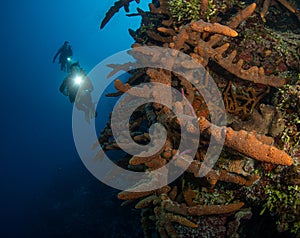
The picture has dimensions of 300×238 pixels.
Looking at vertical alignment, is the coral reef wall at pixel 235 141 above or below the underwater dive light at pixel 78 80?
below

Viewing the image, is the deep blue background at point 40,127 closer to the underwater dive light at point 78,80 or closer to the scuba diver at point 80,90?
the scuba diver at point 80,90

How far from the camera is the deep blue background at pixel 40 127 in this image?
1288 centimetres

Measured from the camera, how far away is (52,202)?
14.1 metres

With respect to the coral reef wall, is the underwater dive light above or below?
above

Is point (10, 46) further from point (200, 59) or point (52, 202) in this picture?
point (200, 59)

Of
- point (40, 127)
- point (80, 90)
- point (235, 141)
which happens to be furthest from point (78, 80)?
point (40, 127)

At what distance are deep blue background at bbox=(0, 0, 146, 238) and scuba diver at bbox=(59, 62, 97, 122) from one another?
183 inches

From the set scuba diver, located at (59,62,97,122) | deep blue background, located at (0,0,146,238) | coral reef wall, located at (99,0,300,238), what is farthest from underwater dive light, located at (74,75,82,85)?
deep blue background, located at (0,0,146,238)

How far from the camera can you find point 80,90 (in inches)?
284

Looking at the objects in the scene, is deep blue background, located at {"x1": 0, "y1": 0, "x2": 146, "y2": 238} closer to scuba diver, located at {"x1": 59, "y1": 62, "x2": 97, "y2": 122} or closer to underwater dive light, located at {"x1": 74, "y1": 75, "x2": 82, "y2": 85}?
scuba diver, located at {"x1": 59, "y1": 62, "x2": 97, "y2": 122}

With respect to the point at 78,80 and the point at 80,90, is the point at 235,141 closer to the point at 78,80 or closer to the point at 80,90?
the point at 80,90

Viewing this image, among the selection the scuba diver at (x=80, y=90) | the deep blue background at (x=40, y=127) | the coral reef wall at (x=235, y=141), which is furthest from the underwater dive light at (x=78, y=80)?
the deep blue background at (x=40, y=127)

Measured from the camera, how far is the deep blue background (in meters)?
12.9

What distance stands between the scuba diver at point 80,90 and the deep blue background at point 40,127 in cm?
465
